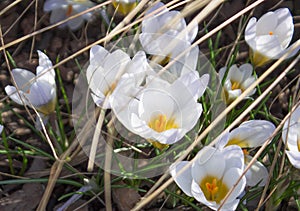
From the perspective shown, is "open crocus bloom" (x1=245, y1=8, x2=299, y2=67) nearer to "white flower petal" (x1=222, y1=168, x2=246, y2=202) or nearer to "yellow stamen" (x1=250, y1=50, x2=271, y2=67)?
"yellow stamen" (x1=250, y1=50, x2=271, y2=67)

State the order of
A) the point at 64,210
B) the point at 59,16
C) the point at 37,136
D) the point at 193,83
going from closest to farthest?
the point at 193,83 → the point at 64,210 → the point at 37,136 → the point at 59,16

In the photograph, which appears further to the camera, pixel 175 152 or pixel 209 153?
pixel 175 152

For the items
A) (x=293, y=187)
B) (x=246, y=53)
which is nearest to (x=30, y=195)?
(x=293, y=187)

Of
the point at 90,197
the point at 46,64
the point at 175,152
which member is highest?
the point at 46,64

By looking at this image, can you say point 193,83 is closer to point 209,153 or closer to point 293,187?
point 209,153

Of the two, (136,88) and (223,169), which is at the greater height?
(136,88)

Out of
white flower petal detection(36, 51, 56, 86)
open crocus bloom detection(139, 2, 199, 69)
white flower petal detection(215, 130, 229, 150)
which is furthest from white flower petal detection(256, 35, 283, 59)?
white flower petal detection(36, 51, 56, 86)

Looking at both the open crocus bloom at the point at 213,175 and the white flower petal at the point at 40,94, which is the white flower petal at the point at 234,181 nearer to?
the open crocus bloom at the point at 213,175
